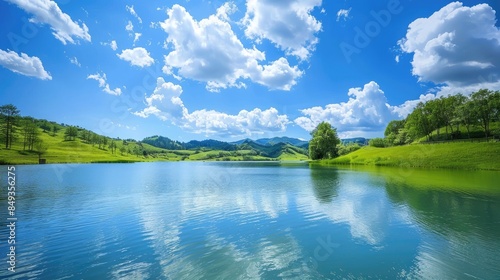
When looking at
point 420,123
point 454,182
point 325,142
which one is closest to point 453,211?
point 454,182

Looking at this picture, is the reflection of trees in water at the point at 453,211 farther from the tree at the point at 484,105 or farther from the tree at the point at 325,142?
the tree at the point at 325,142

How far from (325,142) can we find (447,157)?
69.4 meters

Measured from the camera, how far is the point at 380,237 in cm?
1688

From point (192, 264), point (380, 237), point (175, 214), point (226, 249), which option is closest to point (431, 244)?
point (380, 237)

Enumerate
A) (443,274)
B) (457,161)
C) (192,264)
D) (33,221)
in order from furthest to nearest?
(457,161) < (33,221) < (192,264) < (443,274)

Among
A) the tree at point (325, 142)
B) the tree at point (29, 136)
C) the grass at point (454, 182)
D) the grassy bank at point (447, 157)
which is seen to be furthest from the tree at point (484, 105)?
the tree at point (29, 136)

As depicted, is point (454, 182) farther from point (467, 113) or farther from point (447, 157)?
point (467, 113)

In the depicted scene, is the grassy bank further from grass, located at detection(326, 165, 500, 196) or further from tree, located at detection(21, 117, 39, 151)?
tree, located at detection(21, 117, 39, 151)

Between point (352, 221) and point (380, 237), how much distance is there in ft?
12.9

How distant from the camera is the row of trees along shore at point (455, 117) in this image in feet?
313

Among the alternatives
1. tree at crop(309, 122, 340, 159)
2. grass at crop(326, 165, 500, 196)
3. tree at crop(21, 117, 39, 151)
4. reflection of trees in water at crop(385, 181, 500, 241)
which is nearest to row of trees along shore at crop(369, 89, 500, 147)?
tree at crop(309, 122, 340, 159)

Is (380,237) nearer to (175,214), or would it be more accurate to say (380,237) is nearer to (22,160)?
(175,214)

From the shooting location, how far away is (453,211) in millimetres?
22938

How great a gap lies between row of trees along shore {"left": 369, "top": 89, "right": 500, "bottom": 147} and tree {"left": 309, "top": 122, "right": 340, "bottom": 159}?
1626 inches
